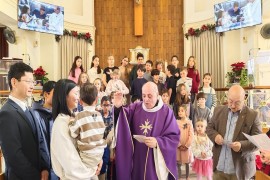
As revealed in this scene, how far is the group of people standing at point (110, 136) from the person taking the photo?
7.01ft

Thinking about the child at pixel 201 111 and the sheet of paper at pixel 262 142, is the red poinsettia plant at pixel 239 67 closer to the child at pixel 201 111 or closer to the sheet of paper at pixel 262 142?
the child at pixel 201 111

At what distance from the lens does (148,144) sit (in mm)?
2781

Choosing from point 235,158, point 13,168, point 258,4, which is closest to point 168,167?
point 235,158

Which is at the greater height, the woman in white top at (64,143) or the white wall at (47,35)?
the white wall at (47,35)

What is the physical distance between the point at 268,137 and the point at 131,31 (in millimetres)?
8559

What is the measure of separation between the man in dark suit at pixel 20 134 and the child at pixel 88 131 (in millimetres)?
320

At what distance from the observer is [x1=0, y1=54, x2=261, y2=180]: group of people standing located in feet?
7.01

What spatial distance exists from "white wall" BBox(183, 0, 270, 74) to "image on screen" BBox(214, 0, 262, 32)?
279 millimetres

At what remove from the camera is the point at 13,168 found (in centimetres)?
212

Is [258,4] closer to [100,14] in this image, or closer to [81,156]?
[100,14]

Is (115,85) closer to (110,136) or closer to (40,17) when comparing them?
(110,136)

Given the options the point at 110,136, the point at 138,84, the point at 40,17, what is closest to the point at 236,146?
the point at 110,136

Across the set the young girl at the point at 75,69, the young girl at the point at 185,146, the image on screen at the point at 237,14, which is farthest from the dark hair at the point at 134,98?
the image on screen at the point at 237,14

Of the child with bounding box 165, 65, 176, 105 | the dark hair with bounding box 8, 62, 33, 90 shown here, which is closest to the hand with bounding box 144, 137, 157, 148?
the dark hair with bounding box 8, 62, 33, 90
